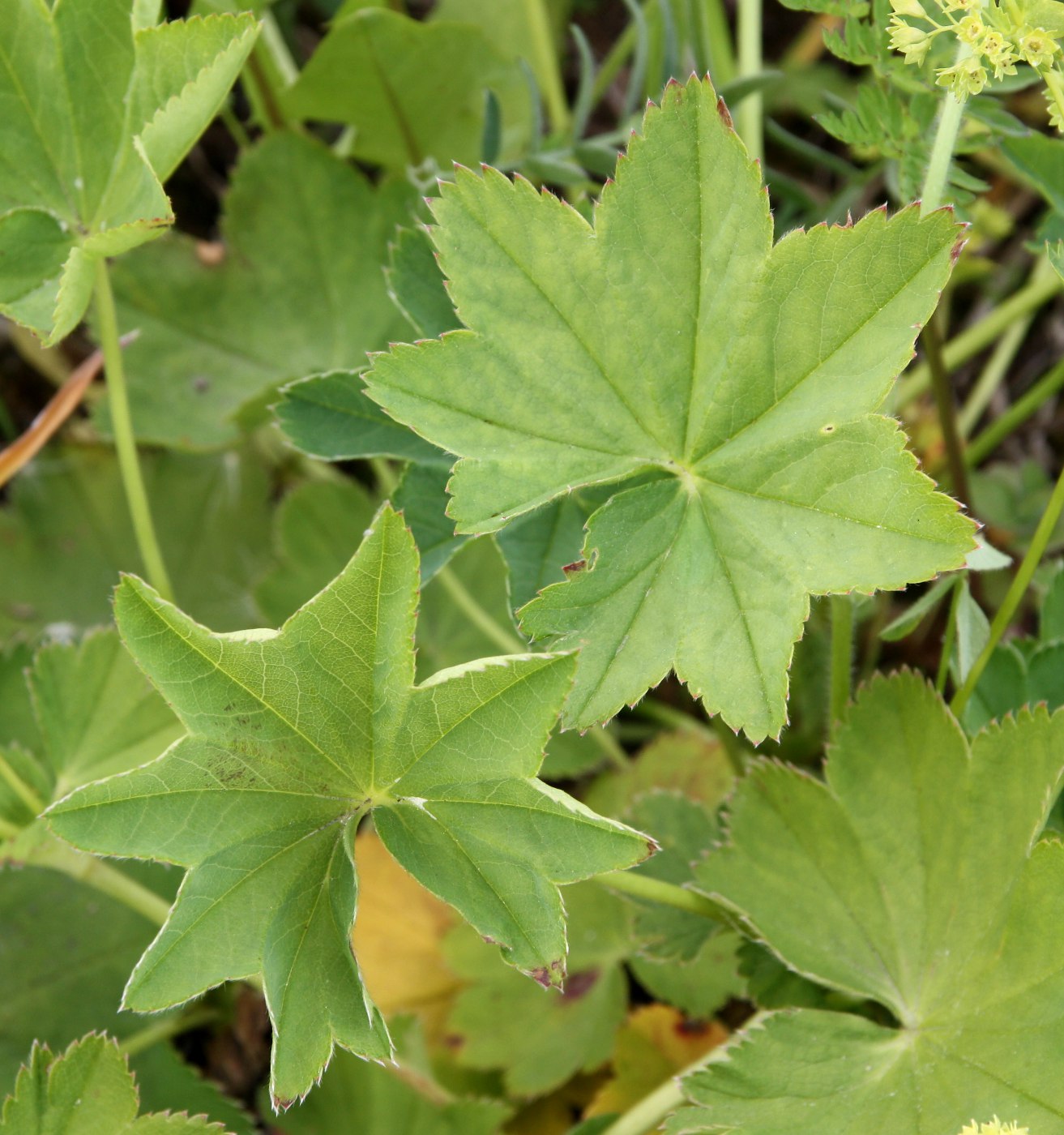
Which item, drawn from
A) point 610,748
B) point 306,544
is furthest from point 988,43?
point 306,544

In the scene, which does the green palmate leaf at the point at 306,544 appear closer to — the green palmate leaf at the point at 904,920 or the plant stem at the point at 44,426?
the plant stem at the point at 44,426

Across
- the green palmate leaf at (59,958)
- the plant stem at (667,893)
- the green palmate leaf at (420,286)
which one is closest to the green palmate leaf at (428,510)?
the green palmate leaf at (420,286)

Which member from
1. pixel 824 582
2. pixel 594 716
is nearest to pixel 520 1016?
pixel 594 716

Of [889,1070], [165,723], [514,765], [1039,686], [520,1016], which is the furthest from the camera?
[520,1016]

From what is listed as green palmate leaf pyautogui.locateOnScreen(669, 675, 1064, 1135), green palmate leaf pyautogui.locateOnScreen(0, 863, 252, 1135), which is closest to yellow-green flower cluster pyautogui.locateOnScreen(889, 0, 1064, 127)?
green palmate leaf pyautogui.locateOnScreen(669, 675, 1064, 1135)

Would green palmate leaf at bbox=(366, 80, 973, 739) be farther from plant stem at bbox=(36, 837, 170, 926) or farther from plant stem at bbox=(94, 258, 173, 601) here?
plant stem at bbox=(36, 837, 170, 926)

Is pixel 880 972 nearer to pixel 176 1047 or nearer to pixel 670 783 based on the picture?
pixel 670 783
